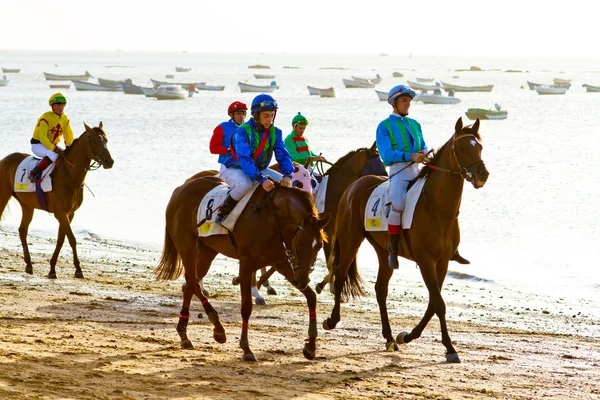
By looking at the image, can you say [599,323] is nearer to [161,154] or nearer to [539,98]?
[161,154]

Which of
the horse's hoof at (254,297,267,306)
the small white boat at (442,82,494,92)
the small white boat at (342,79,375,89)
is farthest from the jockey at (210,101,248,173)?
the small white boat at (342,79,375,89)

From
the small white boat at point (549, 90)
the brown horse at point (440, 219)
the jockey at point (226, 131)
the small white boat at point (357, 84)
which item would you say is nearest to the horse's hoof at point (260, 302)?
the jockey at point (226, 131)

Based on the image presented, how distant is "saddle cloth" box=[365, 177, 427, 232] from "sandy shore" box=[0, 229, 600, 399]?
1356mm

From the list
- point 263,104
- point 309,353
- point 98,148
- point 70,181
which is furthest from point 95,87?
point 309,353

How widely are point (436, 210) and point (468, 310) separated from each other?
3.85m

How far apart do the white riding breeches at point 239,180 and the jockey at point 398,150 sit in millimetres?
1388

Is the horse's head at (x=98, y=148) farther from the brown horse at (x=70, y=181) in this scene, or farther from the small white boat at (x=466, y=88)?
the small white boat at (x=466, y=88)

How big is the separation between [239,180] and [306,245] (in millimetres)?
1295

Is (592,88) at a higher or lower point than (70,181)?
higher

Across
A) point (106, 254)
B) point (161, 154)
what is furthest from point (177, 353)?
point (161, 154)

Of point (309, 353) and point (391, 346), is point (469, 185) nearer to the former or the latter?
point (391, 346)

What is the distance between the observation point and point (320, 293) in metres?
15.1

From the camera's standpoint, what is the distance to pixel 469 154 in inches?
398

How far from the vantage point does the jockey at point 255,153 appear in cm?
1002
